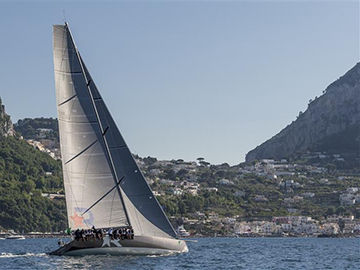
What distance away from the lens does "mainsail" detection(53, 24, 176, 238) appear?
5519 centimetres

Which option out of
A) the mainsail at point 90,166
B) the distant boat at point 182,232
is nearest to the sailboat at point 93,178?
the mainsail at point 90,166

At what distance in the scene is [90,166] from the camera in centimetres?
5566

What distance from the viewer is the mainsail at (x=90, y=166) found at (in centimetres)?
5519

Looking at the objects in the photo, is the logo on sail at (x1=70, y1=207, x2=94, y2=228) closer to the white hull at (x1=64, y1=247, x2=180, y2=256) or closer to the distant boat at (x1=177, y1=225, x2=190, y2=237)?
the white hull at (x1=64, y1=247, x2=180, y2=256)

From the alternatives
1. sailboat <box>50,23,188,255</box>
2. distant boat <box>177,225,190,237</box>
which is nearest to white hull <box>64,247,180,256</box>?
sailboat <box>50,23,188,255</box>

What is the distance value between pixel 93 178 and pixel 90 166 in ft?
2.84

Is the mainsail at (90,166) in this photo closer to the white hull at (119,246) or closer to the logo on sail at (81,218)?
the logo on sail at (81,218)

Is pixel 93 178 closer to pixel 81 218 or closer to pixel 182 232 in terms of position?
pixel 81 218

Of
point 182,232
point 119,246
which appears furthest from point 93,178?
point 182,232

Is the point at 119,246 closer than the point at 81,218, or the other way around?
the point at 81,218

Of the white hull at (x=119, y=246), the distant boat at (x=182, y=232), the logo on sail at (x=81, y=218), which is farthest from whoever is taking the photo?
the distant boat at (x=182, y=232)

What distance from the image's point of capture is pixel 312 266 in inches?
2480

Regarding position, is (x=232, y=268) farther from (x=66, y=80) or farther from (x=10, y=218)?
(x=10, y=218)

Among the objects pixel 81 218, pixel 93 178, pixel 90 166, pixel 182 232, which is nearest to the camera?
pixel 81 218
